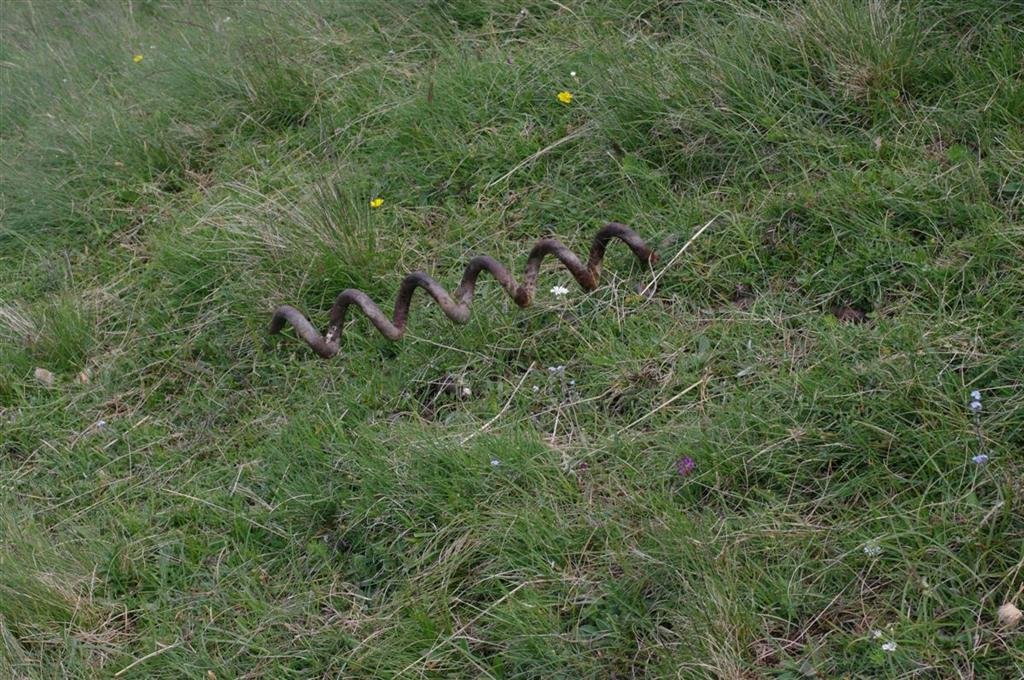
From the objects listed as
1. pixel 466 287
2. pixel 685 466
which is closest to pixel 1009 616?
pixel 685 466

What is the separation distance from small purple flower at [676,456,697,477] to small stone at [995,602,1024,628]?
806mm

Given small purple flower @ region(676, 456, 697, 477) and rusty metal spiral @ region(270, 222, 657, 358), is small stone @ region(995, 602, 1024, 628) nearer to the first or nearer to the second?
small purple flower @ region(676, 456, 697, 477)

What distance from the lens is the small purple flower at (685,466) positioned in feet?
9.73

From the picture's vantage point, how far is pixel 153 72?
569cm

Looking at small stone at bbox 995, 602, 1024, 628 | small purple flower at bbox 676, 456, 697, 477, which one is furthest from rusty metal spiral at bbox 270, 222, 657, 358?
small stone at bbox 995, 602, 1024, 628

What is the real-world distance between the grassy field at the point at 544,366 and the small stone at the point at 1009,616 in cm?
3

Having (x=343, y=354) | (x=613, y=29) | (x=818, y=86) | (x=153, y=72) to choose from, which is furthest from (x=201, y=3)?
(x=818, y=86)

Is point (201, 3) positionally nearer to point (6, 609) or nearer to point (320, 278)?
point (320, 278)

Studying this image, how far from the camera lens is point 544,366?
354 cm

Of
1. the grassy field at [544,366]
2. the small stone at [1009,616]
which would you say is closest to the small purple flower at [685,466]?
the grassy field at [544,366]

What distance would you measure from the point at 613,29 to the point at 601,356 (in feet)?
5.77

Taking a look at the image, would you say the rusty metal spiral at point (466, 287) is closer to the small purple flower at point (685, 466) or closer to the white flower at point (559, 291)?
the white flower at point (559, 291)

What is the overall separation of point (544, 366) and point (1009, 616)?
60.8 inches

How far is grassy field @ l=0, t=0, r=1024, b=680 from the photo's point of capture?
2709 mm
